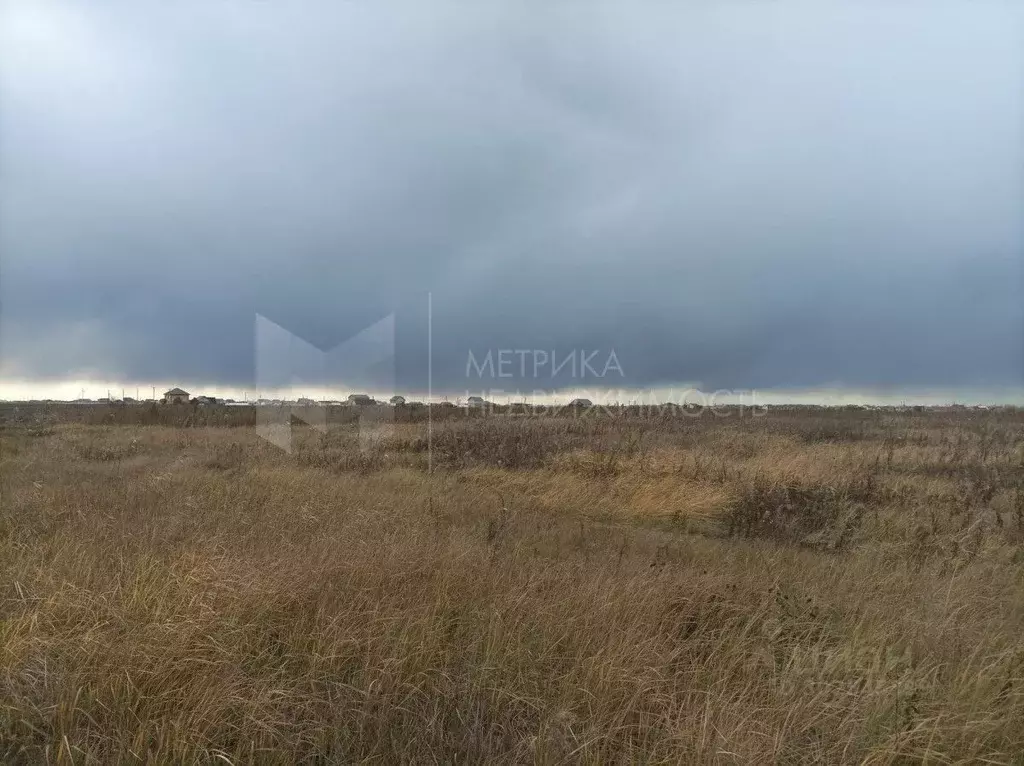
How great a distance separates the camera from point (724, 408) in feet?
188

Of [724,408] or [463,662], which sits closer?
[463,662]

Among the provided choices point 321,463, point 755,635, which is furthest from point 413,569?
point 321,463

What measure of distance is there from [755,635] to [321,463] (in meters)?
11.6

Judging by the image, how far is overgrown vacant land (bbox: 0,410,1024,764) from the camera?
2986mm

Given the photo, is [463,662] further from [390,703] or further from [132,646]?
[132,646]

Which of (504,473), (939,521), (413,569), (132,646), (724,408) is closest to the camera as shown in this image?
(132,646)

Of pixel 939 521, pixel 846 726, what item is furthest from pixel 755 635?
pixel 939 521

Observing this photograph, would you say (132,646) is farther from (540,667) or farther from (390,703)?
(540,667)

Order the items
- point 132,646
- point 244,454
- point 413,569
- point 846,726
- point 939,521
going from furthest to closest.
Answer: point 244,454
point 939,521
point 413,569
point 132,646
point 846,726

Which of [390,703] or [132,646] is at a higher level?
[132,646]

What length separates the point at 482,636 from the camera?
154 inches

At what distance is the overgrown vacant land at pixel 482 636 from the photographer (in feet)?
9.80

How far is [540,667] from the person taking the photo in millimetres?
3697

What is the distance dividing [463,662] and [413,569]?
1.41m
